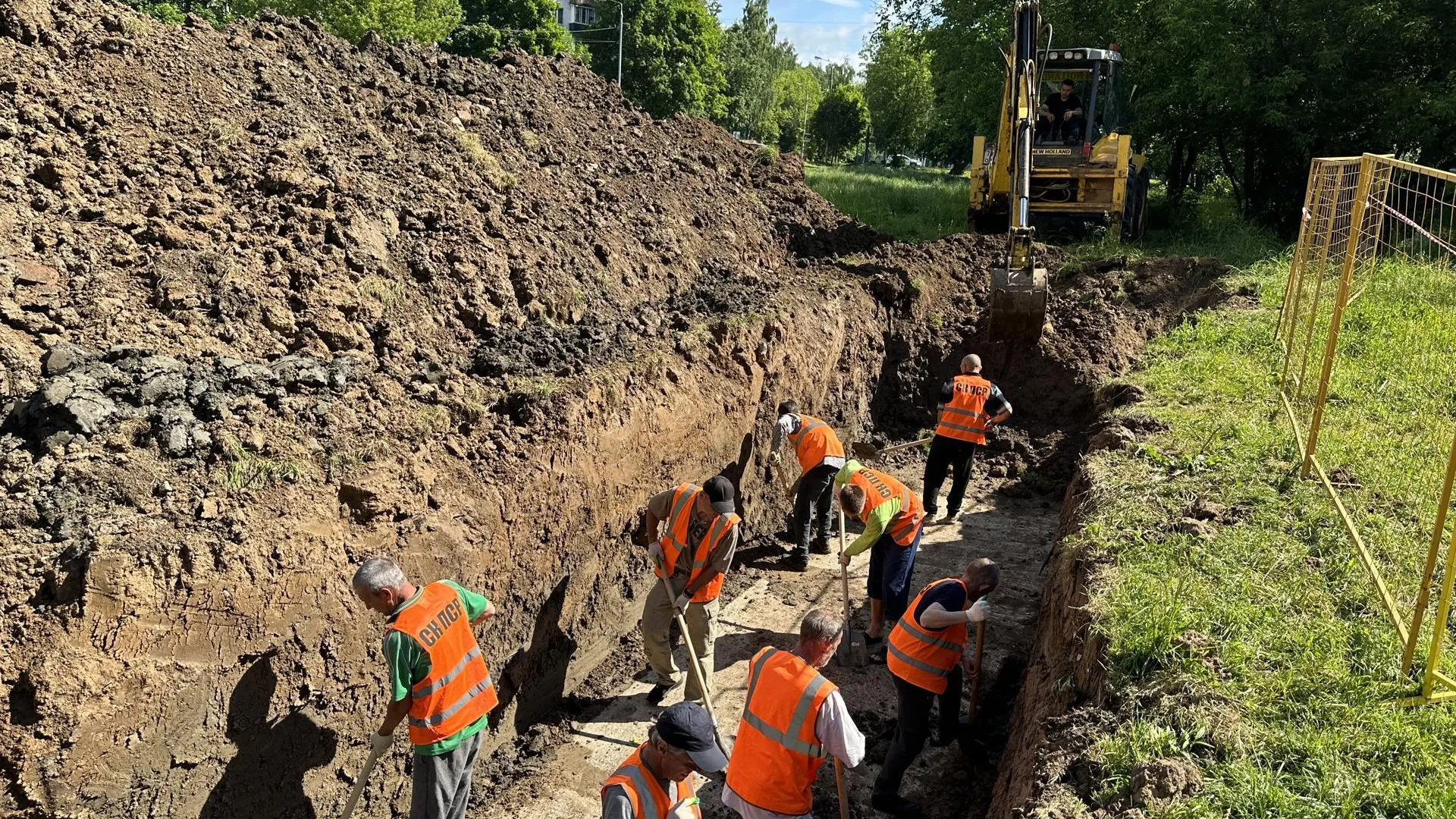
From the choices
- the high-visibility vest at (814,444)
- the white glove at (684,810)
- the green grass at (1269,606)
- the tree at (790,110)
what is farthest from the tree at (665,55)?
the white glove at (684,810)

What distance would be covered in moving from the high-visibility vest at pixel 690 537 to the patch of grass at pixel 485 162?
17.0 ft

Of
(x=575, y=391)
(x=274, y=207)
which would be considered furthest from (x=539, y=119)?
(x=575, y=391)

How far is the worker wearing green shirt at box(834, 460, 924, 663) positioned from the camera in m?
6.78

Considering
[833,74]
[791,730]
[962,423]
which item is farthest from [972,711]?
[833,74]

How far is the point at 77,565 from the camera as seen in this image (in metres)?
4.43

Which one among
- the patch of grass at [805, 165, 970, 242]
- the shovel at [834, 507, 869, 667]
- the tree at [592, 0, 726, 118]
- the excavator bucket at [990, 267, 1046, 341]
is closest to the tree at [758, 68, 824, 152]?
the tree at [592, 0, 726, 118]

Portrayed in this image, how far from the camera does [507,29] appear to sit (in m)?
36.0

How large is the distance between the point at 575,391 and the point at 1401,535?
18.4ft

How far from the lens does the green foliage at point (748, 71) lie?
52.5 m

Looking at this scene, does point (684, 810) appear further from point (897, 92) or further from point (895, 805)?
point (897, 92)

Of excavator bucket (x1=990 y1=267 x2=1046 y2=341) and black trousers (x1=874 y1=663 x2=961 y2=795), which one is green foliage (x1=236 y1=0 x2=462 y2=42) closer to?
excavator bucket (x1=990 y1=267 x2=1046 y2=341)

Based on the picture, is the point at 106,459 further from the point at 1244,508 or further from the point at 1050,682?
the point at 1244,508

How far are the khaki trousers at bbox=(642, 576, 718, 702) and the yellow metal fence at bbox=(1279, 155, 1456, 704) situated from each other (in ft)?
13.4

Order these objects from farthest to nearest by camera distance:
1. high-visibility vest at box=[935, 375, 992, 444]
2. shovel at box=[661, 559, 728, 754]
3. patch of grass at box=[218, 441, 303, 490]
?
high-visibility vest at box=[935, 375, 992, 444] < shovel at box=[661, 559, 728, 754] < patch of grass at box=[218, 441, 303, 490]
